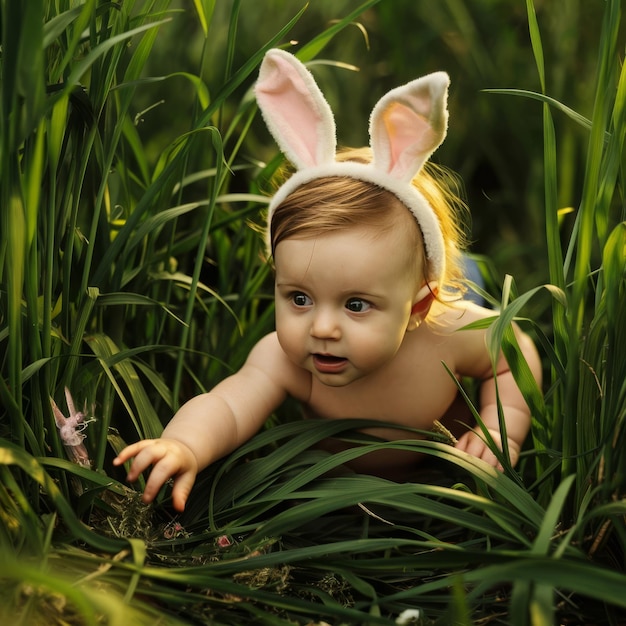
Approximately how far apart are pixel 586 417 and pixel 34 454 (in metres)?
0.64

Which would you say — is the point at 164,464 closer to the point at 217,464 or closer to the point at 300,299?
the point at 217,464

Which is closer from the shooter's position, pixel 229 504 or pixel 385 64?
pixel 229 504

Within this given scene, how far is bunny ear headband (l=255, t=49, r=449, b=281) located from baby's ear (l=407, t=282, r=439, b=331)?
20mm

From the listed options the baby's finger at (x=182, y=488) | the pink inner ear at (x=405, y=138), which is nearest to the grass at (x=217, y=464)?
the baby's finger at (x=182, y=488)

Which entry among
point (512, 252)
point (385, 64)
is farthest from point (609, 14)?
point (385, 64)

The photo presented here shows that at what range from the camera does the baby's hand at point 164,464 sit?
1.04 metres

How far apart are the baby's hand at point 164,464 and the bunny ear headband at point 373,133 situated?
359 millimetres

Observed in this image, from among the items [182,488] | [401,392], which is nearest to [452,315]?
Answer: [401,392]

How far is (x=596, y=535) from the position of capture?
3.29 feet

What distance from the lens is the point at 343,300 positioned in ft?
3.84

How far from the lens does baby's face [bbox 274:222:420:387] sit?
3.77ft

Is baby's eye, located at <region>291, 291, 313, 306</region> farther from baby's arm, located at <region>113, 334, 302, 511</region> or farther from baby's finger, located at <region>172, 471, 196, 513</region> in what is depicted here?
baby's finger, located at <region>172, 471, 196, 513</region>

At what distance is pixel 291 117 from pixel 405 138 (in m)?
0.17

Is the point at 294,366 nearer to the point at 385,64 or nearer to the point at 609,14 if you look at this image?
the point at 609,14
